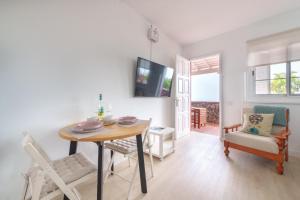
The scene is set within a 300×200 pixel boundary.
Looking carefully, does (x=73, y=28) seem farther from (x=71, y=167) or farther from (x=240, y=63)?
(x=240, y=63)

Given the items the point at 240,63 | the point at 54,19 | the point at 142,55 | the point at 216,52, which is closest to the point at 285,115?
the point at 240,63

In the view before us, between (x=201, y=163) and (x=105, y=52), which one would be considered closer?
(x=105, y=52)

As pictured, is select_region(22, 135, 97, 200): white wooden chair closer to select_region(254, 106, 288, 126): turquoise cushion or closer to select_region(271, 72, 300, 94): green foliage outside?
select_region(254, 106, 288, 126): turquoise cushion

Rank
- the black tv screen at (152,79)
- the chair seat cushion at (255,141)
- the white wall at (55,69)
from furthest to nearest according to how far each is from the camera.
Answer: the black tv screen at (152,79), the chair seat cushion at (255,141), the white wall at (55,69)

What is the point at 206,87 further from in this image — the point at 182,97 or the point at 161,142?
the point at 161,142

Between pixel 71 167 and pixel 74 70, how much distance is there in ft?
3.72

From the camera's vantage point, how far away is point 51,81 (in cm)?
154

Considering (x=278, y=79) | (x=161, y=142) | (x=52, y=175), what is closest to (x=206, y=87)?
(x=278, y=79)

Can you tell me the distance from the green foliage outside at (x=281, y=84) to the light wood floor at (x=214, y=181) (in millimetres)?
1259

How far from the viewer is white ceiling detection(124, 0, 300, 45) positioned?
7.58 feet

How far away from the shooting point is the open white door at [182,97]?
343 centimetres

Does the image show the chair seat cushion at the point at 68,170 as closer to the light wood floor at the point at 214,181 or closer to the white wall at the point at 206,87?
the light wood floor at the point at 214,181

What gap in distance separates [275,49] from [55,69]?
382cm

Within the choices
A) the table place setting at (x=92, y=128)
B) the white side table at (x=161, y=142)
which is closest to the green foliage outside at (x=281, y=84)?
the white side table at (x=161, y=142)
